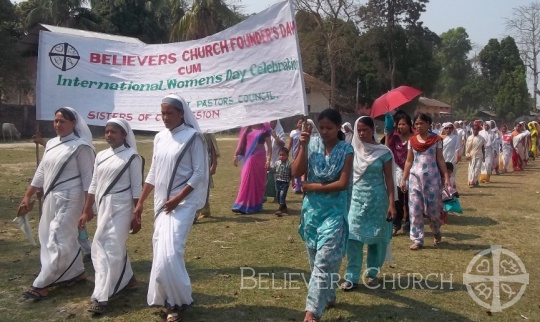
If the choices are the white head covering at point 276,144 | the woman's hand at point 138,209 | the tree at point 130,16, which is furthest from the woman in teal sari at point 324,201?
the tree at point 130,16

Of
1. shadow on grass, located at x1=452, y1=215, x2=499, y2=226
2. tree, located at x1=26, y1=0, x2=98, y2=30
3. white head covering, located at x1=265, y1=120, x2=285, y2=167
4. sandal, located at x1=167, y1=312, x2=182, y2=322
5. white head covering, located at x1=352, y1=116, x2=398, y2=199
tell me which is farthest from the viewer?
tree, located at x1=26, y1=0, x2=98, y2=30

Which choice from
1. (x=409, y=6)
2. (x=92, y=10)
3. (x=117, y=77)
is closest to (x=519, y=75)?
(x=409, y=6)

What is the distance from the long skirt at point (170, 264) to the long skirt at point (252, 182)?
518cm

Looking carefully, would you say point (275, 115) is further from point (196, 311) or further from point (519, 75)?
point (519, 75)

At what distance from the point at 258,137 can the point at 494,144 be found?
9.99m

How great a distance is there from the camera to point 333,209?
4.58 meters

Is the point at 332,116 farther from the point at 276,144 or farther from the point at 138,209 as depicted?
the point at 276,144

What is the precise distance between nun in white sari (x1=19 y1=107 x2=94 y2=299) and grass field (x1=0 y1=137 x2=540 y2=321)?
0.23 metres

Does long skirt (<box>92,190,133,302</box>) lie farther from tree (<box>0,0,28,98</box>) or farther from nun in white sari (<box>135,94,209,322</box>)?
tree (<box>0,0,28,98</box>)

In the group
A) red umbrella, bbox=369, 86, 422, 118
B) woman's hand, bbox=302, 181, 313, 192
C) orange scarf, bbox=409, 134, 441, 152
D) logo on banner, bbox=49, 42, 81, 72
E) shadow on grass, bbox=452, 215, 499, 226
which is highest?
logo on banner, bbox=49, 42, 81, 72

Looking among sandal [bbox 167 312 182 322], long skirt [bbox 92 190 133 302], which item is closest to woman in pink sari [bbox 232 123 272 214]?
long skirt [bbox 92 190 133 302]

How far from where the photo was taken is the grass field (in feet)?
16.1

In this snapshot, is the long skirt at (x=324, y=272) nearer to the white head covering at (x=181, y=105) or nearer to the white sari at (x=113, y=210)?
the white head covering at (x=181, y=105)

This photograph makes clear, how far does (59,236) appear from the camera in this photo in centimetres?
526
